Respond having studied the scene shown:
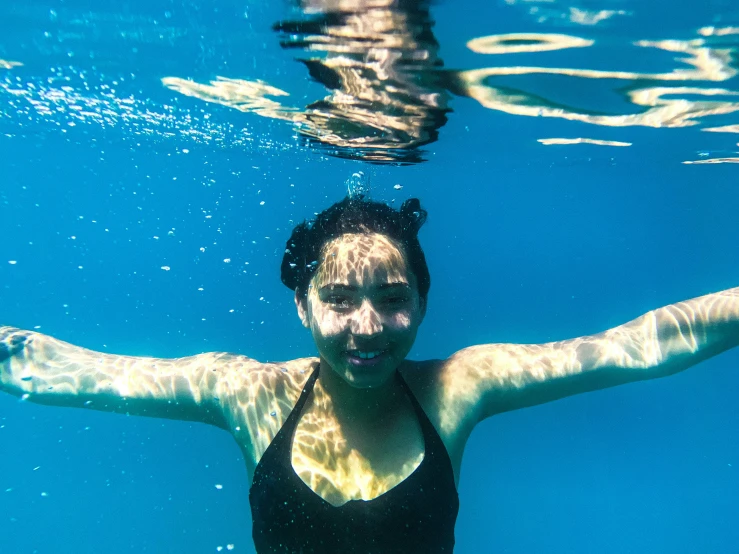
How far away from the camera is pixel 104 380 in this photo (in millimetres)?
3096

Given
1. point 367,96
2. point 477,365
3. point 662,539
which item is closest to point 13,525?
point 367,96

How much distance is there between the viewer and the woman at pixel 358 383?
277 cm

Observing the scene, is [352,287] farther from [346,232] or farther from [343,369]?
[346,232]

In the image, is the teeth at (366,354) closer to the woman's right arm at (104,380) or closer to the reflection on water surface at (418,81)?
the woman's right arm at (104,380)

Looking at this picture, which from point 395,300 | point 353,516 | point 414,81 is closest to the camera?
point 353,516

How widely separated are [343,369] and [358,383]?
11 centimetres

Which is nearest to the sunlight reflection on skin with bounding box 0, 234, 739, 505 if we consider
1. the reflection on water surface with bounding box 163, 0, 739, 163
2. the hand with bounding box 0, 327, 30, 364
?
the hand with bounding box 0, 327, 30, 364

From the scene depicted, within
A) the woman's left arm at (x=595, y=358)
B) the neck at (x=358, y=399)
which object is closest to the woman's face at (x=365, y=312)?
the neck at (x=358, y=399)

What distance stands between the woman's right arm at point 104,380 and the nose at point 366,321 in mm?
1110

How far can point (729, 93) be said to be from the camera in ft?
25.2

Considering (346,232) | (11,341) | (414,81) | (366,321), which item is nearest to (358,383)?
(366,321)

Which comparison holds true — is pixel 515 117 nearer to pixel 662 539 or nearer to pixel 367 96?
pixel 367 96

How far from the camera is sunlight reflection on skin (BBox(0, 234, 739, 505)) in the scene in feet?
9.61

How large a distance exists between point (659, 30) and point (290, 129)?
723cm
